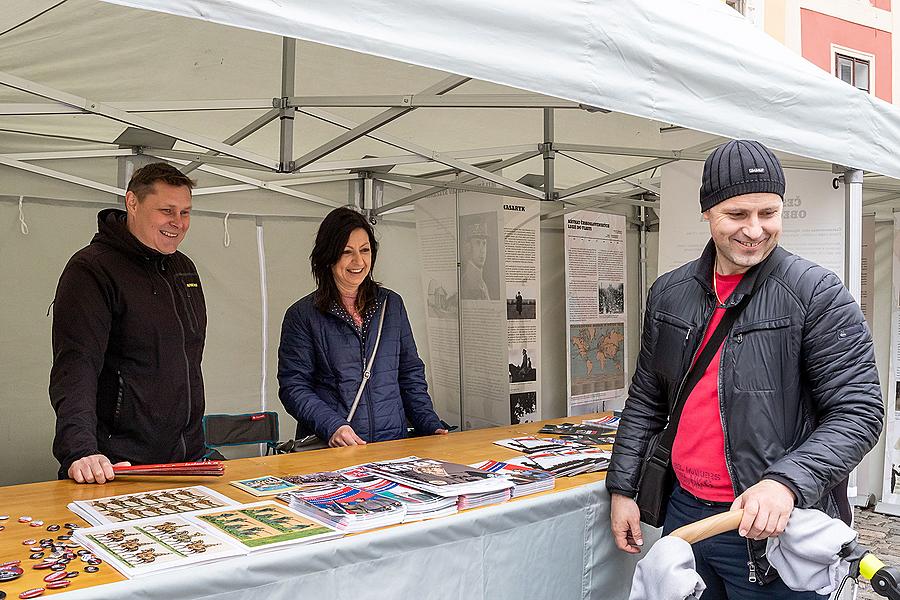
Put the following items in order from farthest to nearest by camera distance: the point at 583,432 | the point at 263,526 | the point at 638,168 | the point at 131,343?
the point at 638,168 < the point at 583,432 < the point at 131,343 < the point at 263,526

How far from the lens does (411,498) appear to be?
6.53 feet

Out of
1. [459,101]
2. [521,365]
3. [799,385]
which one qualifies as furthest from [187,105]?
[799,385]

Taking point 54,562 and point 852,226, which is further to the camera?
point 852,226

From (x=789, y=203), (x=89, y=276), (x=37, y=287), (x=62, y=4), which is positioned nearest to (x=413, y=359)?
(x=89, y=276)

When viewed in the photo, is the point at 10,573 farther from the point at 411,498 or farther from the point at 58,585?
the point at 411,498

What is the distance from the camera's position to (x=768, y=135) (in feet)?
7.16

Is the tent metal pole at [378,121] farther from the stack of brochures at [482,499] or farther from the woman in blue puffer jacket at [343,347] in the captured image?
the stack of brochures at [482,499]

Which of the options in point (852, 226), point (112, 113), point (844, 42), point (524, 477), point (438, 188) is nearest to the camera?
point (524, 477)

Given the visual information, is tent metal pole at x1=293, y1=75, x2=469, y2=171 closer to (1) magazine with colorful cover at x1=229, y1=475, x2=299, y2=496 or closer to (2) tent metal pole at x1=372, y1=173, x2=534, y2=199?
(2) tent metal pole at x1=372, y1=173, x2=534, y2=199

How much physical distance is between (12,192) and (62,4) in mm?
1540

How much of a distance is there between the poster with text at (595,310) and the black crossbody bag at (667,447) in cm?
328

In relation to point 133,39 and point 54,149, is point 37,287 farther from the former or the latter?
point 133,39

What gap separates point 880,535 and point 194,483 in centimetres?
471

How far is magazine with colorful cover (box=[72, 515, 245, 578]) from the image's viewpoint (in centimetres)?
150
